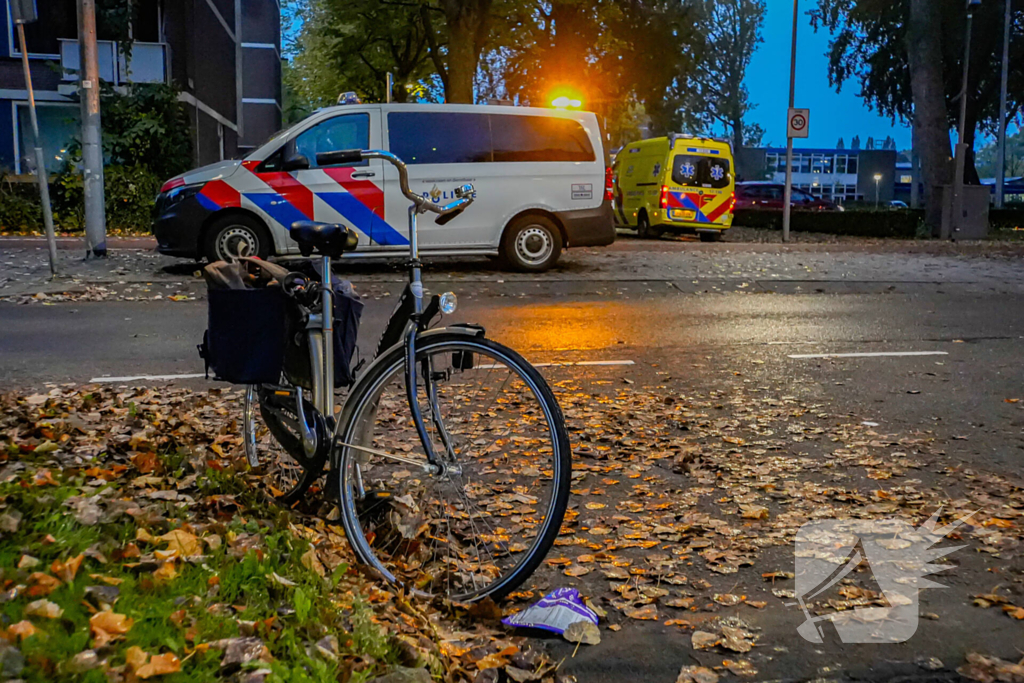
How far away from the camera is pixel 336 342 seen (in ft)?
13.0

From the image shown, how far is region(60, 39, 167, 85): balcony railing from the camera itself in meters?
24.1

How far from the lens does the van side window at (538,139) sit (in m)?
14.3

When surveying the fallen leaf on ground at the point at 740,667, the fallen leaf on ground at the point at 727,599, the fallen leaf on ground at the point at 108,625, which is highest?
the fallen leaf on ground at the point at 108,625

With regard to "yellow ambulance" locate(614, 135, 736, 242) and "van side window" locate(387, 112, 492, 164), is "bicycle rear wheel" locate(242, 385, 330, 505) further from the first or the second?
"yellow ambulance" locate(614, 135, 736, 242)

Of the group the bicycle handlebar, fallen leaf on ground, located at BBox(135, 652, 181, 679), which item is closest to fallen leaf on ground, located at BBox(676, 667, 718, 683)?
fallen leaf on ground, located at BBox(135, 652, 181, 679)

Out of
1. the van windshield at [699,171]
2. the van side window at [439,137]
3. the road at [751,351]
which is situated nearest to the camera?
the road at [751,351]

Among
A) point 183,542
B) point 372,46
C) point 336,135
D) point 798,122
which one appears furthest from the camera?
point 372,46

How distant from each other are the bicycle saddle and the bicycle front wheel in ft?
1.65

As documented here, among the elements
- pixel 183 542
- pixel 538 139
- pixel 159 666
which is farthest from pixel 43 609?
pixel 538 139

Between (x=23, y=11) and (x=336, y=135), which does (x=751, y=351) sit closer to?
(x=336, y=135)

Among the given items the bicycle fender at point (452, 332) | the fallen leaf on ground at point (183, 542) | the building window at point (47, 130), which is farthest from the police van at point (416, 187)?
the building window at point (47, 130)

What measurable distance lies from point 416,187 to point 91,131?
4.76 meters

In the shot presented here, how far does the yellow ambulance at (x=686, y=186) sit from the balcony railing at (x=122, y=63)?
38.7ft

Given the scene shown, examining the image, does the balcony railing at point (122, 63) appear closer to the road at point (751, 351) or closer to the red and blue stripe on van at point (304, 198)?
the red and blue stripe on van at point (304, 198)
